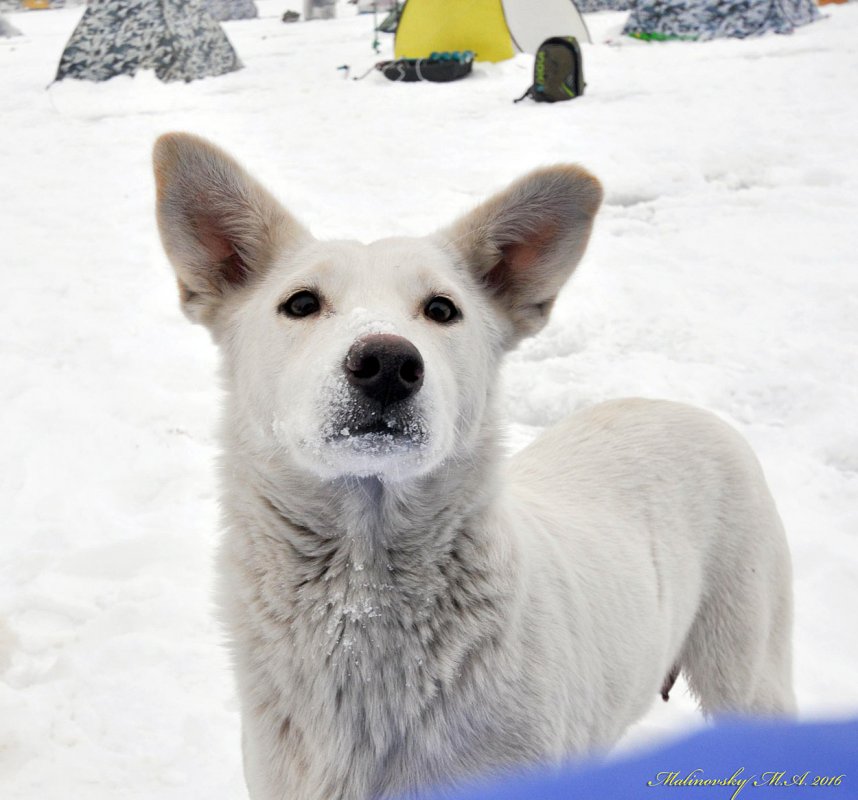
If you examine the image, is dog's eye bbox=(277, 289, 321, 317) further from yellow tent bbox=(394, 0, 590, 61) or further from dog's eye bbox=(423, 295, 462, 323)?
yellow tent bbox=(394, 0, 590, 61)

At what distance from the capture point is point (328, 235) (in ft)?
20.8

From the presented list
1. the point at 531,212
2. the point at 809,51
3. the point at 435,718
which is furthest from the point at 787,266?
the point at 809,51

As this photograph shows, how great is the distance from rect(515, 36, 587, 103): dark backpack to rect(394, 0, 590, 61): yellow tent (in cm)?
319

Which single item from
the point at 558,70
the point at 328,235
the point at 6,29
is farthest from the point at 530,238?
the point at 6,29

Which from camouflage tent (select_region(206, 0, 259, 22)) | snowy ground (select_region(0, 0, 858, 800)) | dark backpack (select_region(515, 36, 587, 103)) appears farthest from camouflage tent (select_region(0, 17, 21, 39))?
dark backpack (select_region(515, 36, 587, 103))

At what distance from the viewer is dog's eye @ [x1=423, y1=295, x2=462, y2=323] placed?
6.61ft

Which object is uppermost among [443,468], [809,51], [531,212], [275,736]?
[531,212]

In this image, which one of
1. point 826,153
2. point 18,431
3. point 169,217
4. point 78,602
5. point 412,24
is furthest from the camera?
point 412,24

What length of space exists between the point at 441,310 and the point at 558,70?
29.8 ft

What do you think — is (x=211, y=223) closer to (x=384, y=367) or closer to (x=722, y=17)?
(x=384, y=367)

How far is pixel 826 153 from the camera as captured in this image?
7656mm

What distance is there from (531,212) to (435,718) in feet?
4.28

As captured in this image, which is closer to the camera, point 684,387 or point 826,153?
point 684,387

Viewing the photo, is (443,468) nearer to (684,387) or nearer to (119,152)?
(684,387)
